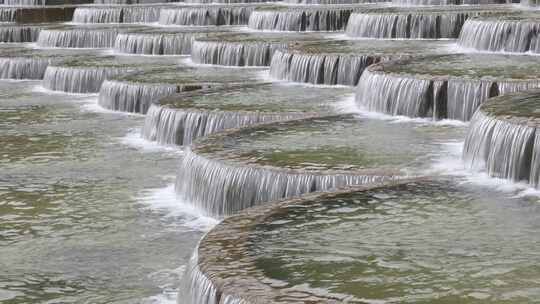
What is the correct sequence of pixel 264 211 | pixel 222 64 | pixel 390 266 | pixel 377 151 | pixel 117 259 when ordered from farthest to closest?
1. pixel 222 64
2. pixel 377 151
3. pixel 117 259
4. pixel 264 211
5. pixel 390 266

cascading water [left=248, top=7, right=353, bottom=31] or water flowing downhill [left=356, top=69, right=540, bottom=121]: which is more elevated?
water flowing downhill [left=356, top=69, right=540, bottom=121]

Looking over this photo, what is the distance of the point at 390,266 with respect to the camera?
9336 millimetres

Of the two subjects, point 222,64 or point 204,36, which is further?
point 204,36

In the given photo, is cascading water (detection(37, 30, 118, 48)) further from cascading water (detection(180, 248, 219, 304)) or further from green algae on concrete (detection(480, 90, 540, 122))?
cascading water (detection(180, 248, 219, 304))

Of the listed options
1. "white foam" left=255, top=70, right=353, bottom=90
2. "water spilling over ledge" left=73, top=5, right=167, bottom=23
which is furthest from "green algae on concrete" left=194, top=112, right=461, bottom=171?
"water spilling over ledge" left=73, top=5, right=167, bottom=23

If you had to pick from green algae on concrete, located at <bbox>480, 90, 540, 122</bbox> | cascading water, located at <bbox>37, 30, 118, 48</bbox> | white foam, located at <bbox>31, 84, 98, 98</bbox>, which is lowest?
white foam, located at <bbox>31, 84, 98, 98</bbox>

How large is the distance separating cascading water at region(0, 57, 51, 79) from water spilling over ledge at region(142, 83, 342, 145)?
31.9ft

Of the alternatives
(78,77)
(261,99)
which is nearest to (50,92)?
(78,77)

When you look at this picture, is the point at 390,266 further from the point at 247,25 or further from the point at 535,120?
the point at 247,25

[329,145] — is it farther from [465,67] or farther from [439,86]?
[465,67]

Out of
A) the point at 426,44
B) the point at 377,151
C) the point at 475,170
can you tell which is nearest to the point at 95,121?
the point at 426,44

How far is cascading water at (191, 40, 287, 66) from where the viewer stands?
2664 centimetres

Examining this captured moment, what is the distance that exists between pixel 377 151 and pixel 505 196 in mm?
2779

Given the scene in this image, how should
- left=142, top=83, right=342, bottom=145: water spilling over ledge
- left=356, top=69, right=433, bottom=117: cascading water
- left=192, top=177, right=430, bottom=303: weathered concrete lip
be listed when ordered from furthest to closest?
1. left=142, top=83, right=342, bottom=145: water spilling over ledge
2. left=356, top=69, right=433, bottom=117: cascading water
3. left=192, top=177, right=430, bottom=303: weathered concrete lip
